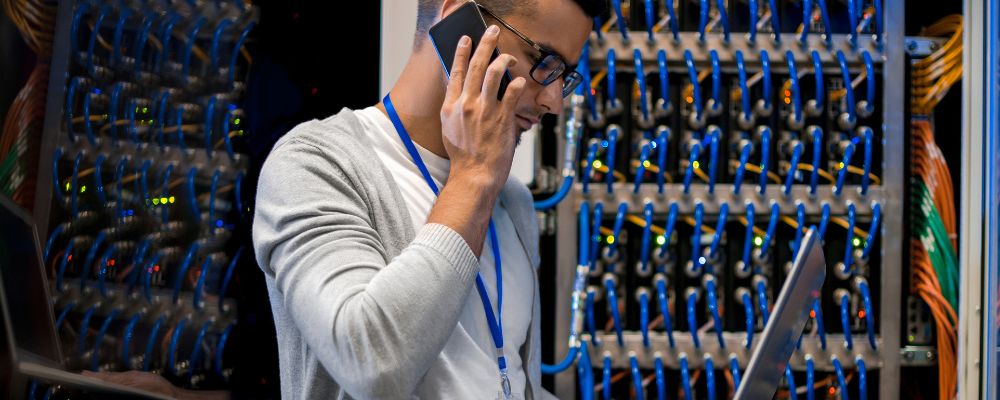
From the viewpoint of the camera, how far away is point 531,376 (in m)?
1.57

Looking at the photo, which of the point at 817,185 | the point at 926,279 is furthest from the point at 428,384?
the point at 926,279

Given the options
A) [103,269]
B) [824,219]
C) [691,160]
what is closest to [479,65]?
[103,269]

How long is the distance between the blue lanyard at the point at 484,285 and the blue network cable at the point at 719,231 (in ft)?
3.36

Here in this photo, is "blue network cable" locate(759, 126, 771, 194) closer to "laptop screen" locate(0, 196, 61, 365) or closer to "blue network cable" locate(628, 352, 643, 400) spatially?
"blue network cable" locate(628, 352, 643, 400)

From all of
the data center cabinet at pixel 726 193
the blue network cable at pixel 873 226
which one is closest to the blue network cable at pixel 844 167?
the data center cabinet at pixel 726 193

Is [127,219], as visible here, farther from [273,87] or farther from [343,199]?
[343,199]

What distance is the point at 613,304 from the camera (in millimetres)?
2375

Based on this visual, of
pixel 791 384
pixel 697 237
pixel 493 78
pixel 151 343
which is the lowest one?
pixel 791 384

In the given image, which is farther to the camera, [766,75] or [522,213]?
[766,75]

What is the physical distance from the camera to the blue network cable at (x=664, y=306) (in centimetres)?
239

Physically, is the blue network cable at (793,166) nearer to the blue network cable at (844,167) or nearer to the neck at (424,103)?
the blue network cable at (844,167)

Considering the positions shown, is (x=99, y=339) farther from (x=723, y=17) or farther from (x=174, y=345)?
(x=723, y=17)

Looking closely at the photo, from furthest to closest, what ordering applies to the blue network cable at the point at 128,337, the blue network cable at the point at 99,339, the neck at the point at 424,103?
the blue network cable at the point at 128,337, the blue network cable at the point at 99,339, the neck at the point at 424,103

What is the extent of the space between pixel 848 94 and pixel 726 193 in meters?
0.41
